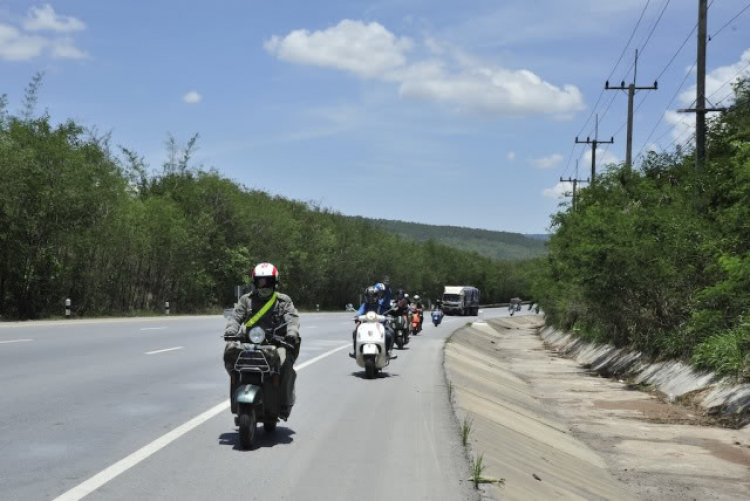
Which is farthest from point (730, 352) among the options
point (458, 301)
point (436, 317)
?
point (458, 301)

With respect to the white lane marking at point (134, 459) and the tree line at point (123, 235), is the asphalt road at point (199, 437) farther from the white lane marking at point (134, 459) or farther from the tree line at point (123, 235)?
the tree line at point (123, 235)

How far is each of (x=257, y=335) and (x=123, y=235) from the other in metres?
36.7

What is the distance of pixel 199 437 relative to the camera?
27.0 ft

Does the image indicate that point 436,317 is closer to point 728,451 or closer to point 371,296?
point 371,296

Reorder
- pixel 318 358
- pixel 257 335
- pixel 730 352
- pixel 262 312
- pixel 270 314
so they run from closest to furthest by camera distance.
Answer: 1. pixel 257 335
2. pixel 262 312
3. pixel 270 314
4. pixel 730 352
5. pixel 318 358

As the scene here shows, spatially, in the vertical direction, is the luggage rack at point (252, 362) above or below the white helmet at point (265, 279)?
below

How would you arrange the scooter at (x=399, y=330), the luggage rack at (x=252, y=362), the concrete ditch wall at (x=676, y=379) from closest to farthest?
the luggage rack at (x=252, y=362) → the concrete ditch wall at (x=676, y=379) → the scooter at (x=399, y=330)

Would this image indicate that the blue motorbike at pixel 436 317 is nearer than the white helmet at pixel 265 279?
No

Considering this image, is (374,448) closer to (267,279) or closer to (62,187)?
(267,279)

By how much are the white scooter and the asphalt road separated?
296mm

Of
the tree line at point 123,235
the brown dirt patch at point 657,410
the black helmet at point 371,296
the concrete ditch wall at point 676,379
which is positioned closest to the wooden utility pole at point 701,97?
the concrete ditch wall at point 676,379

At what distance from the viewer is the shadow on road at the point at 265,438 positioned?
7.93m

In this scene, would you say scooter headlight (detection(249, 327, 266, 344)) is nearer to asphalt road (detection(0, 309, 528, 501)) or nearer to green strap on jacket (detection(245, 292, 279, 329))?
green strap on jacket (detection(245, 292, 279, 329))

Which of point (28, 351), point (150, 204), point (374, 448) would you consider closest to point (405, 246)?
point (150, 204)
